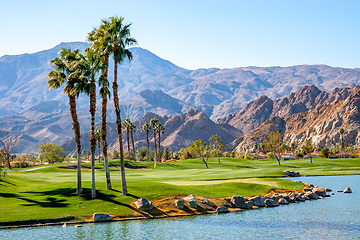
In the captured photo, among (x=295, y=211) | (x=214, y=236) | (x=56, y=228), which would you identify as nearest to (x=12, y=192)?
(x=56, y=228)

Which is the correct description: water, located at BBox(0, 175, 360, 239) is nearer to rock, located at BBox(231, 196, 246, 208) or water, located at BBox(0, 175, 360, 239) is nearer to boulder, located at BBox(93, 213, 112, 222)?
boulder, located at BBox(93, 213, 112, 222)

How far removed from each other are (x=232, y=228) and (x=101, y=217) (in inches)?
437

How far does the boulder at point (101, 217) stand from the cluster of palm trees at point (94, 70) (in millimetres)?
4697

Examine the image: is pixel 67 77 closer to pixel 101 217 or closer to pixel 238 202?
pixel 101 217

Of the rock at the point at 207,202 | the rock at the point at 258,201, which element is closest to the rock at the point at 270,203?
the rock at the point at 258,201

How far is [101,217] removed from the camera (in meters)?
28.0

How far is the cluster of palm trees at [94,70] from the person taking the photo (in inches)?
1296

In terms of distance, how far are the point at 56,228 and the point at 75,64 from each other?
1559 cm

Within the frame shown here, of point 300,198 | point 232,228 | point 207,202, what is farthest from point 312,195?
point 232,228

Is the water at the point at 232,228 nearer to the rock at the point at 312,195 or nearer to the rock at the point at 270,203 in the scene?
the rock at the point at 270,203

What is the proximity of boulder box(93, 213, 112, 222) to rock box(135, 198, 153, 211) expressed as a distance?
10.8 ft

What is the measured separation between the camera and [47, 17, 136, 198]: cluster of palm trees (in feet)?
108

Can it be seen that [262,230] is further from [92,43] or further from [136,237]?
[92,43]

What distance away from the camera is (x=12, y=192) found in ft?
119
